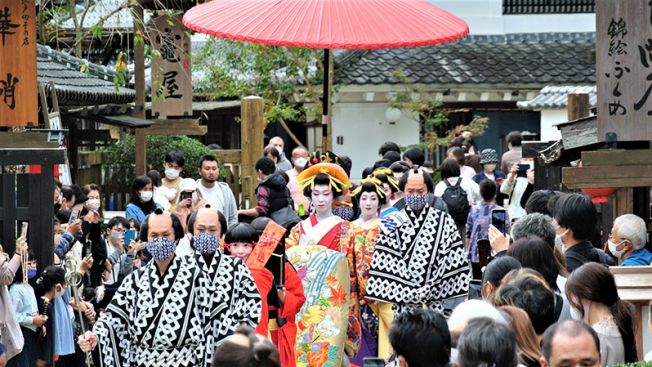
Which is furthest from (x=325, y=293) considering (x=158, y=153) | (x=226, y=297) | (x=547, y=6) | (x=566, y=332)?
(x=547, y=6)

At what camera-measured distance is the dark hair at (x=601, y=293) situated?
6.56 metres

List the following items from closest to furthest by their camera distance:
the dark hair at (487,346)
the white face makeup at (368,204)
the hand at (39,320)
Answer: the dark hair at (487,346) → the hand at (39,320) → the white face makeup at (368,204)

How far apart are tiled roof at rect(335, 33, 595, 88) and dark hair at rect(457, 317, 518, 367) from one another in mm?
19617

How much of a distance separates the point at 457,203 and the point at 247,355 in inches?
375

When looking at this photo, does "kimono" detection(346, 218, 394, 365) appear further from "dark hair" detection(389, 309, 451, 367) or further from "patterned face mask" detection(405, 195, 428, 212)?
"dark hair" detection(389, 309, 451, 367)

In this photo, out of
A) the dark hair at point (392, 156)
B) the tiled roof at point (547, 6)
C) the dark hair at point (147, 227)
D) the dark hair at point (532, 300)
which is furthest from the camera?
the tiled roof at point (547, 6)

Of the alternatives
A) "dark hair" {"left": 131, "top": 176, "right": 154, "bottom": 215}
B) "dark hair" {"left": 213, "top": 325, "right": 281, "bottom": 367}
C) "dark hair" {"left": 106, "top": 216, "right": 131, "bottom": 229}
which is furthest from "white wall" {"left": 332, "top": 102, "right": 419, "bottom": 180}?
"dark hair" {"left": 213, "top": 325, "right": 281, "bottom": 367}

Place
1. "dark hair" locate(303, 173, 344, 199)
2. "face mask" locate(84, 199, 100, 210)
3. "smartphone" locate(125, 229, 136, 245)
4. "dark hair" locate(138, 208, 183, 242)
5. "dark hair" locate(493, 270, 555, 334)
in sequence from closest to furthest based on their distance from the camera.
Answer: "dark hair" locate(493, 270, 555, 334) → "dark hair" locate(138, 208, 183, 242) → "dark hair" locate(303, 173, 344, 199) → "smartphone" locate(125, 229, 136, 245) → "face mask" locate(84, 199, 100, 210)

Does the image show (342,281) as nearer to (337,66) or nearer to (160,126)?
(160,126)

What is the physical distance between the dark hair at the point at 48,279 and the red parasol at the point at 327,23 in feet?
8.42

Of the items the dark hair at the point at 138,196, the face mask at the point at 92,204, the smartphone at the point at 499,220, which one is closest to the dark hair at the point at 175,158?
the dark hair at the point at 138,196

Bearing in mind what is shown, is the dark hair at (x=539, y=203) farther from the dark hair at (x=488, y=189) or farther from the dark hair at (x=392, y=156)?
the dark hair at (x=392, y=156)

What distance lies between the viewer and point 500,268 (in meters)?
6.97

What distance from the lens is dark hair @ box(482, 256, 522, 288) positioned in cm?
695
